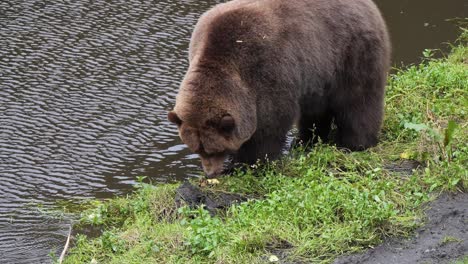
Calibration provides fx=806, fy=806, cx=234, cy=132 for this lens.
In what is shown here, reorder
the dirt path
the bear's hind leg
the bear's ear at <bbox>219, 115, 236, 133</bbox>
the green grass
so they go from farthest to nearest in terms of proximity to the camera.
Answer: the bear's hind leg → the bear's ear at <bbox>219, 115, 236, 133</bbox> → the green grass → the dirt path

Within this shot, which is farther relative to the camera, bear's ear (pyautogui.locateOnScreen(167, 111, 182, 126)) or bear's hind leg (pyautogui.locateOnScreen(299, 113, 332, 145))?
bear's hind leg (pyautogui.locateOnScreen(299, 113, 332, 145))

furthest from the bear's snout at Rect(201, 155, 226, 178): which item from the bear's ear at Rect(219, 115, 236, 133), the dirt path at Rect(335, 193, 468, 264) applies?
the dirt path at Rect(335, 193, 468, 264)

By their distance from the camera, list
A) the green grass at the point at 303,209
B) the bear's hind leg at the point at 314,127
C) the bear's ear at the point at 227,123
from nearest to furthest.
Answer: the green grass at the point at 303,209 < the bear's ear at the point at 227,123 < the bear's hind leg at the point at 314,127

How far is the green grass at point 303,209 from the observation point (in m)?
6.27

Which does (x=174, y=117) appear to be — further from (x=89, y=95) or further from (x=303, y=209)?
(x=89, y=95)

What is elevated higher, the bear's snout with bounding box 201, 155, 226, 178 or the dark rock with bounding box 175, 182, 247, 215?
the bear's snout with bounding box 201, 155, 226, 178

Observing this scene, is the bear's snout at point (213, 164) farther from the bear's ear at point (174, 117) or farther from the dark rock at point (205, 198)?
the bear's ear at point (174, 117)

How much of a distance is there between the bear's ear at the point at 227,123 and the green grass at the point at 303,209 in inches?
22.7

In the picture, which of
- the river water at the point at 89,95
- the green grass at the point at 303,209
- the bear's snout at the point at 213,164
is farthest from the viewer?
the river water at the point at 89,95

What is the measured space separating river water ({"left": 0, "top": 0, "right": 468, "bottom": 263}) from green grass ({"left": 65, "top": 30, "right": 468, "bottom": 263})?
70 cm

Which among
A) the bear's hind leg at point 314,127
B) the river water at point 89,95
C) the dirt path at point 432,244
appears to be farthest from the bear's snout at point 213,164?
the dirt path at point 432,244

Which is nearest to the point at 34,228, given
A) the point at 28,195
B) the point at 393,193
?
the point at 28,195

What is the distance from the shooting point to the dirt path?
6129 mm

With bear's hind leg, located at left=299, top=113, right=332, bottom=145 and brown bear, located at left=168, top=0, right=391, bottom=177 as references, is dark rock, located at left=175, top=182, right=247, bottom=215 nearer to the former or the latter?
brown bear, located at left=168, top=0, right=391, bottom=177
